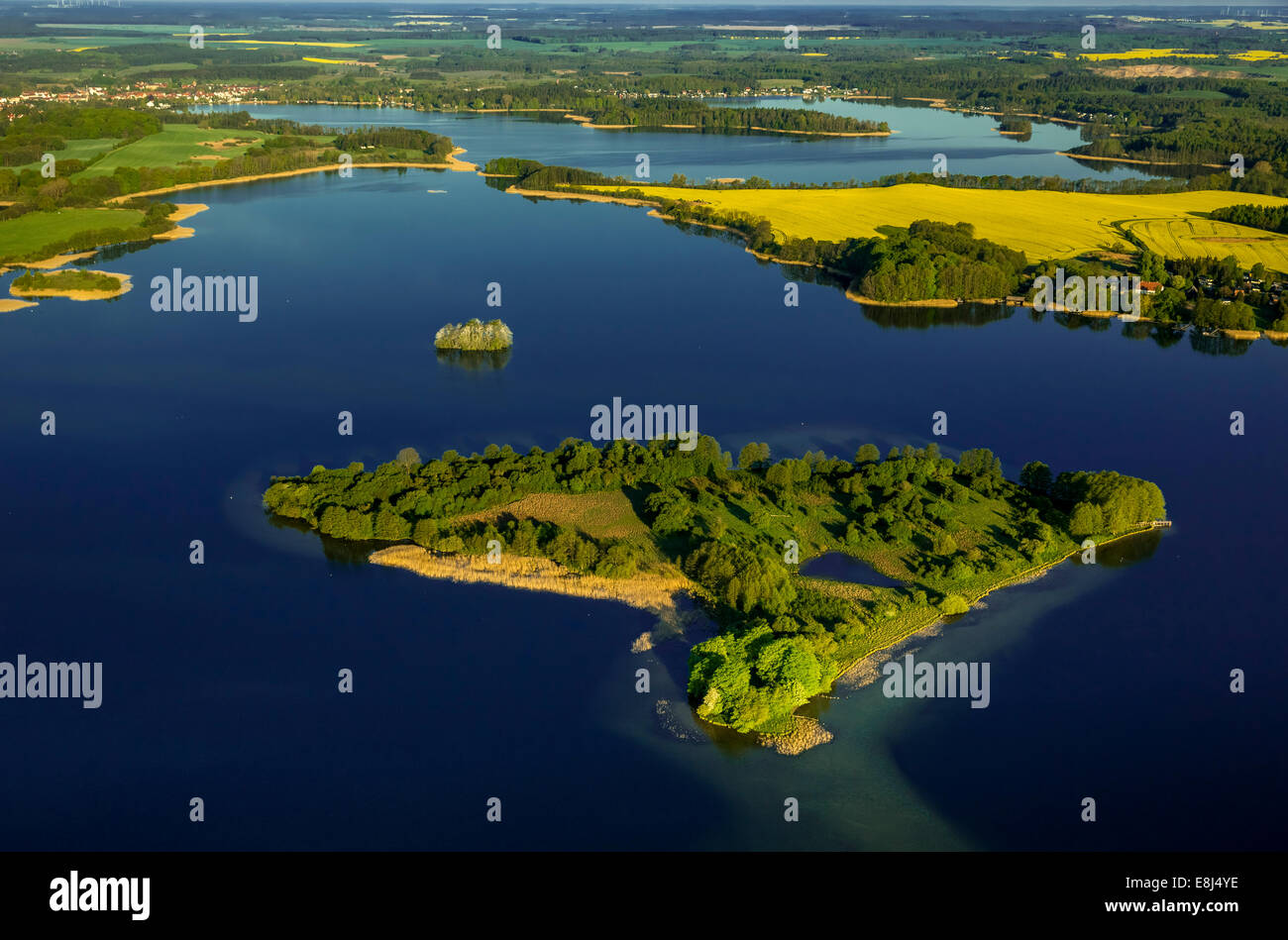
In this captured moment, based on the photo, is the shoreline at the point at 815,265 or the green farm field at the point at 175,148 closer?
the shoreline at the point at 815,265

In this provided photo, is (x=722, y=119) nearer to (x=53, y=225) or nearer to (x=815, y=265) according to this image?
(x=815, y=265)

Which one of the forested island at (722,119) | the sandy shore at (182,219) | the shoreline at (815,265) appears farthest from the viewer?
the forested island at (722,119)

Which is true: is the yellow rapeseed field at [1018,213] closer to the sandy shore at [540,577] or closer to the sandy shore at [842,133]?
the sandy shore at [842,133]

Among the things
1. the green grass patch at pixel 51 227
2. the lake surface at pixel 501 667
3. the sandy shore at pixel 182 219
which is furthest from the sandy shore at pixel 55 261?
the lake surface at pixel 501 667

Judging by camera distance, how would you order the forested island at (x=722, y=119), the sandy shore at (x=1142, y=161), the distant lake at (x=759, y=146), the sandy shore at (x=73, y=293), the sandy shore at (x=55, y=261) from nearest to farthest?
the sandy shore at (x=73, y=293)
the sandy shore at (x=55, y=261)
the distant lake at (x=759, y=146)
the sandy shore at (x=1142, y=161)
the forested island at (x=722, y=119)

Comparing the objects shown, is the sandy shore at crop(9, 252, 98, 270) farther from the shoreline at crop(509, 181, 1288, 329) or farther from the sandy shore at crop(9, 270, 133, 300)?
the shoreline at crop(509, 181, 1288, 329)

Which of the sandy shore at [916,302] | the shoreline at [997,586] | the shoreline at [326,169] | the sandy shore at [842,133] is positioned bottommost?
the shoreline at [997,586]

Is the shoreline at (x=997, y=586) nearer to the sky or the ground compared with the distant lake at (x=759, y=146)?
nearer to the ground
